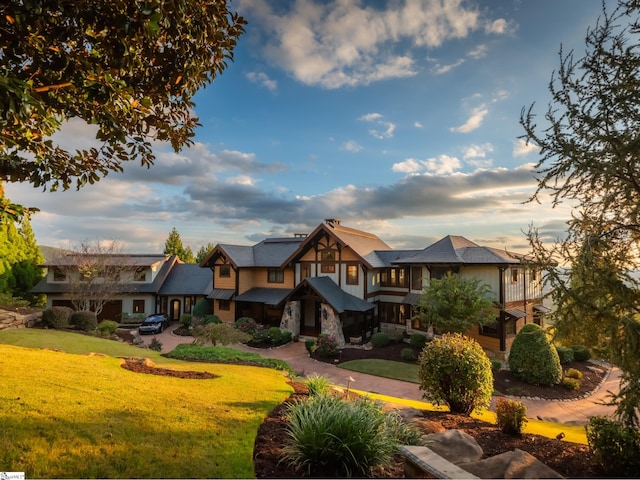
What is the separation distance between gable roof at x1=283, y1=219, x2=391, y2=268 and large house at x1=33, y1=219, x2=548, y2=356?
4.1 inches

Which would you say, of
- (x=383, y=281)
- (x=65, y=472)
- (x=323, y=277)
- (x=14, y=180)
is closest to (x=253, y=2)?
(x=14, y=180)

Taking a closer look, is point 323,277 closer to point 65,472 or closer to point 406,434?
point 406,434

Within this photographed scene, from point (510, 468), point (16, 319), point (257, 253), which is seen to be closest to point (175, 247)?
point (257, 253)

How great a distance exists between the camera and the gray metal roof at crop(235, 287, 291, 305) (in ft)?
81.8

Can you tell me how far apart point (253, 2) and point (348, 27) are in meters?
2.56

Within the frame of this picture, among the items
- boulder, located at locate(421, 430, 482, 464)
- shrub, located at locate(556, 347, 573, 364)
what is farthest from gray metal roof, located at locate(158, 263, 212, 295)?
boulder, located at locate(421, 430, 482, 464)

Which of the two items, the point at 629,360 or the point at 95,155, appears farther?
the point at 95,155

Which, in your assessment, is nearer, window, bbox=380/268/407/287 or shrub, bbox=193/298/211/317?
window, bbox=380/268/407/287

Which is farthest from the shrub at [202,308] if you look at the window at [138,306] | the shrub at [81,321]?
the shrub at [81,321]

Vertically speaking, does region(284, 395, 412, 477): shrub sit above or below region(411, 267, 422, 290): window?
below

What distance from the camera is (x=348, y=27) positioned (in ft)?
28.5

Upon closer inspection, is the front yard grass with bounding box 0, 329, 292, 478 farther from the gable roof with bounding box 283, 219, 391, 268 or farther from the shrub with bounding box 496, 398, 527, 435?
the gable roof with bounding box 283, 219, 391, 268

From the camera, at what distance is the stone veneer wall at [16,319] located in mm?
17609

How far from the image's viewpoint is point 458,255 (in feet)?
67.9
